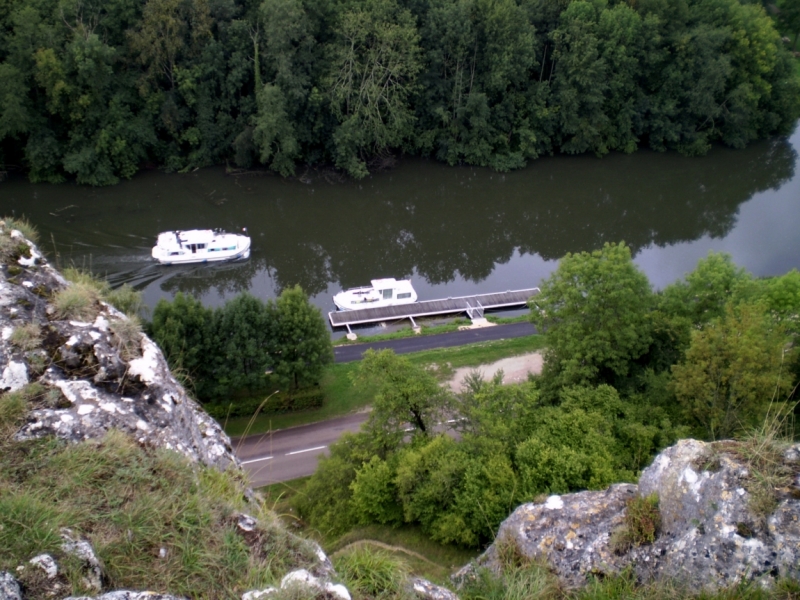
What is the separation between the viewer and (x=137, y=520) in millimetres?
5004

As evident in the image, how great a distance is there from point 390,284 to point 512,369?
25.3 feet

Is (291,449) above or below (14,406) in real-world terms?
below

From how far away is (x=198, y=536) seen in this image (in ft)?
16.6

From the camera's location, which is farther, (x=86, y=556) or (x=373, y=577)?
(x=373, y=577)

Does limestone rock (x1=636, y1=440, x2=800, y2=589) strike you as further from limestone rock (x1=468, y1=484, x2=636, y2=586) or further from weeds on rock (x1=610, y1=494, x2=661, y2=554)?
limestone rock (x1=468, y1=484, x2=636, y2=586)

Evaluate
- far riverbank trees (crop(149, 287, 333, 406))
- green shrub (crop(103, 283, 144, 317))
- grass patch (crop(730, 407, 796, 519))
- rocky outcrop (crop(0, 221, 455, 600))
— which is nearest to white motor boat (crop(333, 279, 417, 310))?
far riverbank trees (crop(149, 287, 333, 406))

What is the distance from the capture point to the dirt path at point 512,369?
2345cm

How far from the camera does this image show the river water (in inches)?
1254

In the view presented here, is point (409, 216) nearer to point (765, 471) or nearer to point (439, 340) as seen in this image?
point (439, 340)

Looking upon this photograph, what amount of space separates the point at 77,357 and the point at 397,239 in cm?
2981

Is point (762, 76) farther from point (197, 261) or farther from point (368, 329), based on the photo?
point (197, 261)

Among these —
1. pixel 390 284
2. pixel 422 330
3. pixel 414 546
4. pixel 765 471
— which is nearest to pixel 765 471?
pixel 765 471

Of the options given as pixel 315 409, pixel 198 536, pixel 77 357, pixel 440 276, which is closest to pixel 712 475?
pixel 198 536

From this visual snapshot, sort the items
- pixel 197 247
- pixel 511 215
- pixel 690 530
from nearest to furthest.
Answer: pixel 690 530
pixel 197 247
pixel 511 215
